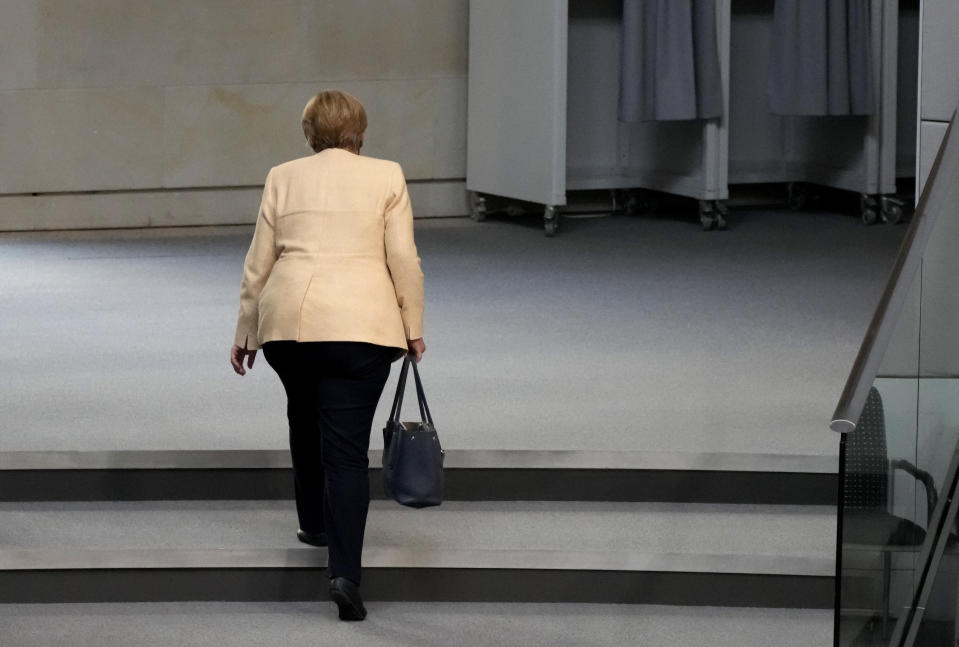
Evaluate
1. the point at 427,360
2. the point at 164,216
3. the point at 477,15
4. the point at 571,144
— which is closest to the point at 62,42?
the point at 164,216

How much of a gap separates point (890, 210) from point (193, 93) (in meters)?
4.03

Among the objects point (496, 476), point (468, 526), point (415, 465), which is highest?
point (415, 465)

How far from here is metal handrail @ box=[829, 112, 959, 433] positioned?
289 cm

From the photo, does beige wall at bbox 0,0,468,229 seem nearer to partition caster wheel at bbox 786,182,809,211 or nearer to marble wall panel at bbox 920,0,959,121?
partition caster wheel at bbox 786,182,809,211

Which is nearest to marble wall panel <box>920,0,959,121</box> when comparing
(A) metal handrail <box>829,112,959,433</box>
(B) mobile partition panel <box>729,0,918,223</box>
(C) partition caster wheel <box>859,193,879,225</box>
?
(A) metal handrail <box>829,112,959,433</box>

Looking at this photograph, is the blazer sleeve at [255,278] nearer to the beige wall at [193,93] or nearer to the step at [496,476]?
the step at [496,476]

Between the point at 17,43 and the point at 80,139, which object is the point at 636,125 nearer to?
the point at 80,139

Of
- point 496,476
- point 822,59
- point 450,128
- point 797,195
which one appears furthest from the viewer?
point 797,195

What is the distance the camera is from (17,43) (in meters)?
8.61

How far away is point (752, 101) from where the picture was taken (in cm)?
947

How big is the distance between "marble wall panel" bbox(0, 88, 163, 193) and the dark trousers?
18.0 feet

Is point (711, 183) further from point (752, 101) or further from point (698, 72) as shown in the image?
point (752, 101)

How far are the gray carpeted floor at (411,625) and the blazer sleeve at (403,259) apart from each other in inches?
28.5

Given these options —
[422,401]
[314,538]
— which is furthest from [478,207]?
[422,401]
